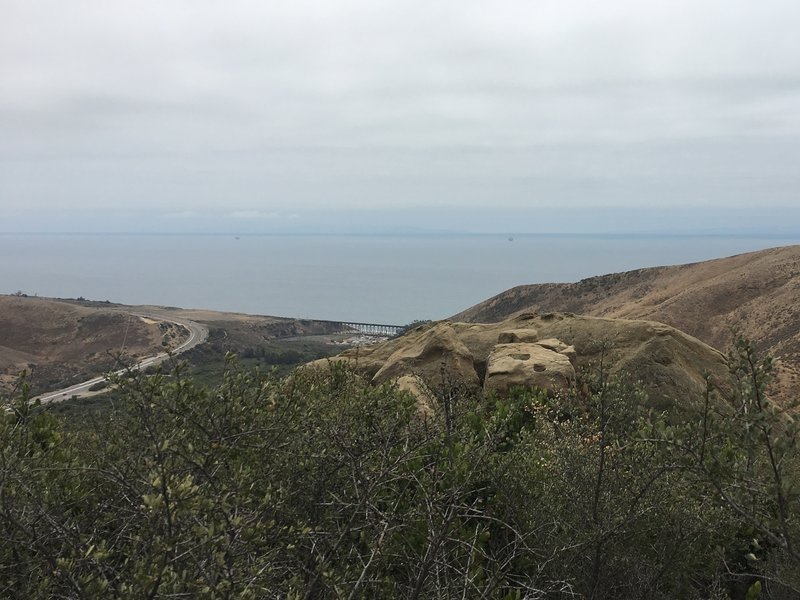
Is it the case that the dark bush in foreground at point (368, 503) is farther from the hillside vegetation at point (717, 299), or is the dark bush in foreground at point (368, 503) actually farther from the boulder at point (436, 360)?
the hillside vegetation at point (717, 299)

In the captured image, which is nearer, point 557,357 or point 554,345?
point 557,357

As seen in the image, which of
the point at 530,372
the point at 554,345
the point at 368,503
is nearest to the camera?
the point at 368,503

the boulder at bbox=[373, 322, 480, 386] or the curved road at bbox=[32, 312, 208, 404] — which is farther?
the curved road at bbox=[32, 312, 208, 404]

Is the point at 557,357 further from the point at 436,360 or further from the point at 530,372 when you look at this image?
the point at 436,360

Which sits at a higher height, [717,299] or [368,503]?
[368,503]

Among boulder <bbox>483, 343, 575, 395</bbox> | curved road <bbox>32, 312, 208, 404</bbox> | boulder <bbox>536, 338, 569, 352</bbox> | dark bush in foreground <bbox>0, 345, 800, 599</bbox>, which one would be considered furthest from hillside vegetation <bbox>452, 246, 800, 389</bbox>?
curved road <bbox>32, 312, 208, 404</bbox>

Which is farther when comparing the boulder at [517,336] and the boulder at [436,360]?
the boulder at [517,336]

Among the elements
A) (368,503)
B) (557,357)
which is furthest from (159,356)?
(368,503)

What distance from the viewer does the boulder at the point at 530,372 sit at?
40.7 feet

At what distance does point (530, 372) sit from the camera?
12547 millimetres

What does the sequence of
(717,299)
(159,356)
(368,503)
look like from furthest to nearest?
(159,356) → (717,299) → (368,503)

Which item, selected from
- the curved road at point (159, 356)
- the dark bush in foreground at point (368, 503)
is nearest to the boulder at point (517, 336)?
the dark bush in foreground at point (368, 503)

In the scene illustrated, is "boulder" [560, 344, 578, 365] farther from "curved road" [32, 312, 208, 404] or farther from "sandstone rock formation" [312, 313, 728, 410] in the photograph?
"curved road" [32, 312, 208, 404]

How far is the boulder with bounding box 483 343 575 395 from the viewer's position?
1241 centimetres
